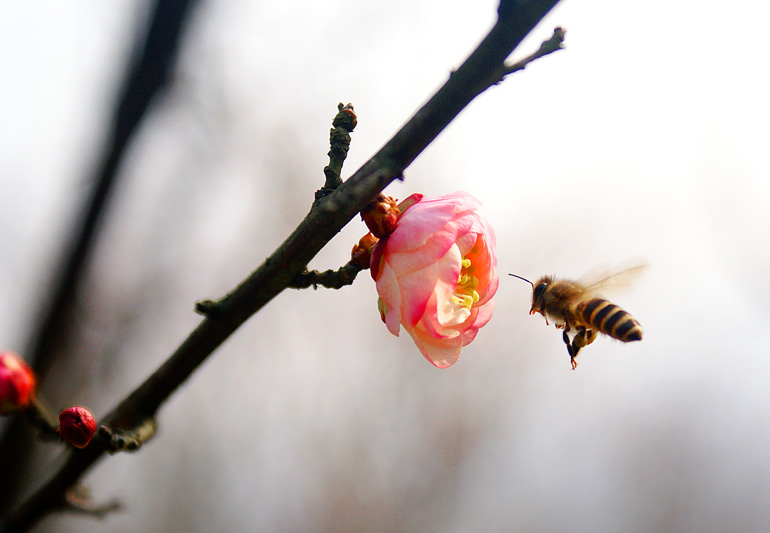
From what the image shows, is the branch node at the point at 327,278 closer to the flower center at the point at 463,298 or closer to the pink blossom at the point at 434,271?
the pink blossom at the point at 434,271

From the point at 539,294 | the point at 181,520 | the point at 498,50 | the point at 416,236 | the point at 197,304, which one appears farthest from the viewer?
the point at 181,520

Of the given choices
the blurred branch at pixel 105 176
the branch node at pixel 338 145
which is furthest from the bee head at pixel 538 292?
the blurred branch at pixel 105 176

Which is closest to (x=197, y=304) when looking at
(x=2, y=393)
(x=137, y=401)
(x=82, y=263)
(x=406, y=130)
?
(x=137, y=401)

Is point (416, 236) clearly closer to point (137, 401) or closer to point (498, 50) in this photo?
point (498, 50)

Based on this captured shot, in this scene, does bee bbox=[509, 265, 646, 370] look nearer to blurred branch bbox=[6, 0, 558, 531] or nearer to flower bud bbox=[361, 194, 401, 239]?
flower bud bbox=[361, 194, 401, 239]

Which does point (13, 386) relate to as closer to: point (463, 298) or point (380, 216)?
point (380, 216)

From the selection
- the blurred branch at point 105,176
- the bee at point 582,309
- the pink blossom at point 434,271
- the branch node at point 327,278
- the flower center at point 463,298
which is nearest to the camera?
the branch node at point 327,278
